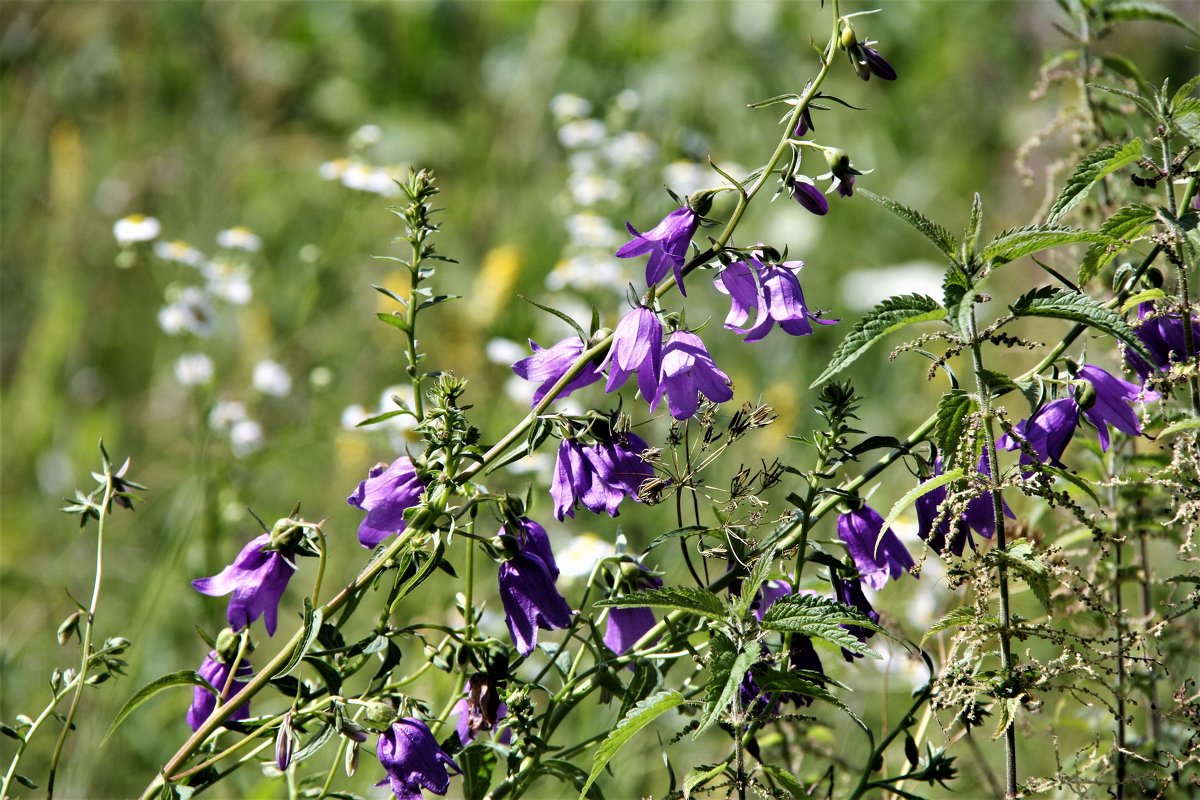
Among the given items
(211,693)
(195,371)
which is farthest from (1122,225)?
(195,371)

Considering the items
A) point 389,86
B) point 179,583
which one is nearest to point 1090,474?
point 179,583

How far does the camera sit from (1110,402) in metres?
1.16

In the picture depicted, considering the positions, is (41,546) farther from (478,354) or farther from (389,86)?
(389,86)

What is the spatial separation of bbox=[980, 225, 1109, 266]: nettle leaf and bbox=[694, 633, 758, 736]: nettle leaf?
41cm

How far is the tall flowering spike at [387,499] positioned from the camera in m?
1.12

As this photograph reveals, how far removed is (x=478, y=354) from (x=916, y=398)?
139 centimetres

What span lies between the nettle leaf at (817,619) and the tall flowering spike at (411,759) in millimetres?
326

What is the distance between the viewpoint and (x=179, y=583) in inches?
96.4

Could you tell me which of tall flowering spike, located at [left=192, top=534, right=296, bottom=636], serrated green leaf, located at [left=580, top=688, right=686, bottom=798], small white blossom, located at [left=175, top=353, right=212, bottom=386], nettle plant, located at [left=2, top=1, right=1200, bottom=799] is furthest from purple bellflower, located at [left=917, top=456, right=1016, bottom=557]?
small white blossom, located at [left=175, top=353, right=212, bottom=386]

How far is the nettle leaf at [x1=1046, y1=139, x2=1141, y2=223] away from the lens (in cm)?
109

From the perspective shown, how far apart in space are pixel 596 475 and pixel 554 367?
5.0 inches

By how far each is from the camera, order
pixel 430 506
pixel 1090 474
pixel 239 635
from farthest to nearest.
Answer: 1. pixel 1090 474
2. pixel 239 635
3. pixel 430 506

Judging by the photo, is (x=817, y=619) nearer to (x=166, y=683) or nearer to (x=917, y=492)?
(x=917, y=492)

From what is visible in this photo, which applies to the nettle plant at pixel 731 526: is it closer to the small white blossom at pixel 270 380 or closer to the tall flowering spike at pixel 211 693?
the tall flowering spike at pixel 211 693
